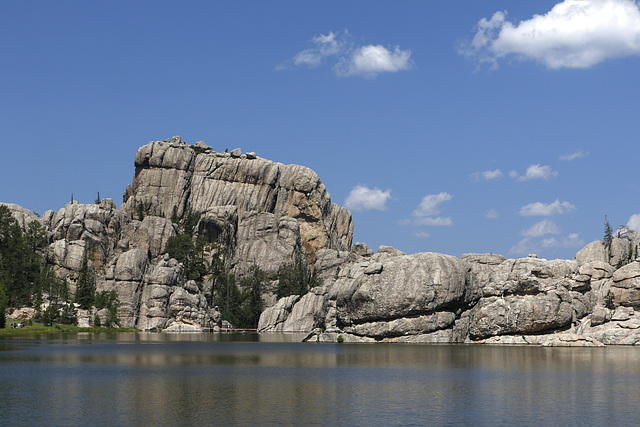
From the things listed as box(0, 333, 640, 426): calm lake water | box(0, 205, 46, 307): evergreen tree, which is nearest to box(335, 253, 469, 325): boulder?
box(0, 333, 640, 426): calm lake water

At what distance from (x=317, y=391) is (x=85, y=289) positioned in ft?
472

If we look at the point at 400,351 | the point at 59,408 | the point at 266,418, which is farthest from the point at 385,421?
the point at 400,351

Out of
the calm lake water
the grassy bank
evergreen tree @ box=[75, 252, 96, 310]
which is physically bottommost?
the grassy bank

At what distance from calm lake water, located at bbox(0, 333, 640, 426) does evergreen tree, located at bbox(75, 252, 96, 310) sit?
340 ft

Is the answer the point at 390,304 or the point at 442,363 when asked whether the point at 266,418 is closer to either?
the point at 442,363

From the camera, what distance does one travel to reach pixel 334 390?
4953 centimetres

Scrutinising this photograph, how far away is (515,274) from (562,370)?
54.3 metres

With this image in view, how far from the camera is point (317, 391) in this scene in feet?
160

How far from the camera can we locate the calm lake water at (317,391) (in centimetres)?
3750

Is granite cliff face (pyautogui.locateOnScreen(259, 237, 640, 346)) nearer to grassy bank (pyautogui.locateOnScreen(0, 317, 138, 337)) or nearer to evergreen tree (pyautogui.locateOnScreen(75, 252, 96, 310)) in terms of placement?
grassy bank (pyautogui.locateOnScreen(0, 317, 138, 337))

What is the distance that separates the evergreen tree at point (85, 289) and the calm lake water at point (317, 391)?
104 metres

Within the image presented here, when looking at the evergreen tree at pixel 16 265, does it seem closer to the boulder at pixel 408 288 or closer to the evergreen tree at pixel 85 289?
the evergreen tree at pixel 85 289

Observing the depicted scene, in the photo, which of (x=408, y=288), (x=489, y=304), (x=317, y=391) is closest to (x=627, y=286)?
(x=489, y=304)

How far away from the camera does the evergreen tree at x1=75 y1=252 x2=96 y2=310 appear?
587ft
